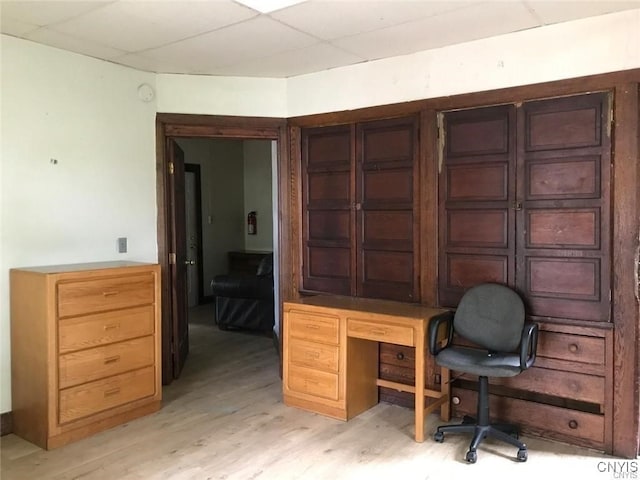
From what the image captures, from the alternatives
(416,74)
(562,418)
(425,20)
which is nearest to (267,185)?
(416,74)

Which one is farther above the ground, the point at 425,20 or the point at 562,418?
the point at 425,20

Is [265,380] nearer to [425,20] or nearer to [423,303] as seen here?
[423,303]

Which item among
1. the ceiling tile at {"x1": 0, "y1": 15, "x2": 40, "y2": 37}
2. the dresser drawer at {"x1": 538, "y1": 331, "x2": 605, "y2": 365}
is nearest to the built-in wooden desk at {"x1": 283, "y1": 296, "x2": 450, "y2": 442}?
the dresser drawer at {"x1": 538, "y1": 331, "x2": 605, "y2": 365}

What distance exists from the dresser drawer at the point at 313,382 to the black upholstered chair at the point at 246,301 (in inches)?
85.3

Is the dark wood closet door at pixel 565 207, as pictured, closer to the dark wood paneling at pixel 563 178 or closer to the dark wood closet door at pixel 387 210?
the dark wood paneling at pixel 563 178

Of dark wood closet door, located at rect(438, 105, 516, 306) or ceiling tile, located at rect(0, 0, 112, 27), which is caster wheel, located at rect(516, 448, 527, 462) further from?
ceiling tile, located at rect(0, 0, 112, 27)

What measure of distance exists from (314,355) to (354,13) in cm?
221

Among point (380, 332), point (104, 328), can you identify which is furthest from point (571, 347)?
point (104, 328)

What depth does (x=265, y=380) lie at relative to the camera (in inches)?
169

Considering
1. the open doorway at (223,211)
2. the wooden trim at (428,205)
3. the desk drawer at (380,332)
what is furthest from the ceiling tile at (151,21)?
the open doorway at (223,211)

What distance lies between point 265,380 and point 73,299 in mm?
1784

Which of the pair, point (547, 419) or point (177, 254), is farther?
point (177, 254)

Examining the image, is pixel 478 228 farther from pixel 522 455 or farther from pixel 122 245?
pixel 122 245

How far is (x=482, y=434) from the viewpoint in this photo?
2.98 metres
